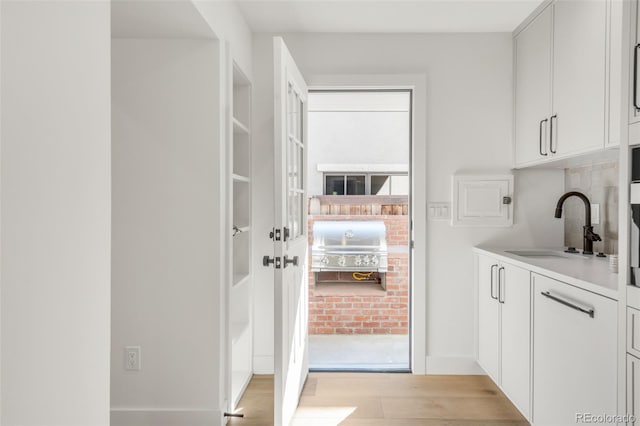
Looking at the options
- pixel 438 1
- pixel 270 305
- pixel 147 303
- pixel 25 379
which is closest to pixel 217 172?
pixel 147 303

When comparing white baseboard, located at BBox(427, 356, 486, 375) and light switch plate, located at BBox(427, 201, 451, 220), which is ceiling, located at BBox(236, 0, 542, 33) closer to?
light switch plate, located at BBox(427, 201, 451, 220)

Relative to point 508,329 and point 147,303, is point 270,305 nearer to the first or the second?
point 147,303

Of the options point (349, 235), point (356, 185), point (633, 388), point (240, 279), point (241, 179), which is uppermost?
point (356, 185)

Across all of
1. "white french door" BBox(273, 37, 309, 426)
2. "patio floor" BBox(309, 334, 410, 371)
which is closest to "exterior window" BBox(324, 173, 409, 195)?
"patio floor" BBox(309, 334, 410, 371)

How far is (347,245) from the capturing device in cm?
483

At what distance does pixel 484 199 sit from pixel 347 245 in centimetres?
218

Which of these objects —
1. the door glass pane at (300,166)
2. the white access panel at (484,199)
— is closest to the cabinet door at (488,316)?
the white access panel at (484,199)

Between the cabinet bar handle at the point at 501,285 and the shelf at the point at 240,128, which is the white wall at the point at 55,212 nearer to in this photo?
the shelf at the point at 240,128

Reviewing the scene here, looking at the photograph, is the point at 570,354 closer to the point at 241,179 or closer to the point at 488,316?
the point at 488,316

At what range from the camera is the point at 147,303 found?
7.06 ft

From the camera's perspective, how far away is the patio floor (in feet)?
10.3

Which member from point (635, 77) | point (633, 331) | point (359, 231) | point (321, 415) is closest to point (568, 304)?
point (633, 331)

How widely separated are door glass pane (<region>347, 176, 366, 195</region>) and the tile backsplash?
9.30 ft

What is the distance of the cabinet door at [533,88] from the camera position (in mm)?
2395
